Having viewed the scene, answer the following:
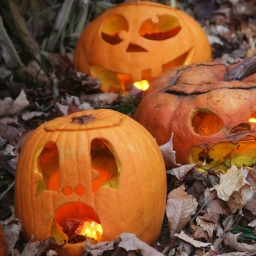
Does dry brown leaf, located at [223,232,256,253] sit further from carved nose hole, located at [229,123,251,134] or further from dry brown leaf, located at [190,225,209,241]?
carved nose hole, located at [229,123,251,134]

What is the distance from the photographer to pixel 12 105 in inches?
181

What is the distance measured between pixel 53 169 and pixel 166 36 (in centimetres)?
240

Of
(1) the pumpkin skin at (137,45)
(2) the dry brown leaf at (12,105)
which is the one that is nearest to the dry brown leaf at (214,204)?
(1) the pumpkin skin at (137,45)

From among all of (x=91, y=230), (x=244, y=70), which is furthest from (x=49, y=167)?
(x=244, y=70)

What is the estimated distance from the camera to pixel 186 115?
3.51 m

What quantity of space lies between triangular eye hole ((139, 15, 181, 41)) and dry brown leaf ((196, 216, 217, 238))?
7.69 ft

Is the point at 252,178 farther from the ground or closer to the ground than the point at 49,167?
closer to the ground

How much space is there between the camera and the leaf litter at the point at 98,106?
9.86ft

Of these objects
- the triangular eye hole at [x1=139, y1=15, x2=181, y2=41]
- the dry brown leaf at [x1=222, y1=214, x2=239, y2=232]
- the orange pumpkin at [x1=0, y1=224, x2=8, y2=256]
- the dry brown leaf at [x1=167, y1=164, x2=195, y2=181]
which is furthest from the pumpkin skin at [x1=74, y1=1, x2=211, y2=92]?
the orange pumpkin at [x1=0, y1=224, x2=8, y2=256]

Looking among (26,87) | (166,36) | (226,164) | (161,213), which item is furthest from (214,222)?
(26,87)

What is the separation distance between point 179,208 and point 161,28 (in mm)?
2396

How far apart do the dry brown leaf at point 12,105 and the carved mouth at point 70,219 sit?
1703 mm

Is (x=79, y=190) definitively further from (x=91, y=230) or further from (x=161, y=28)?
(x=161, y=28)

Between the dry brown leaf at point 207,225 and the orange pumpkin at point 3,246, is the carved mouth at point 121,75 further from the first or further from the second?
the orange pumpkin at point 3,246
